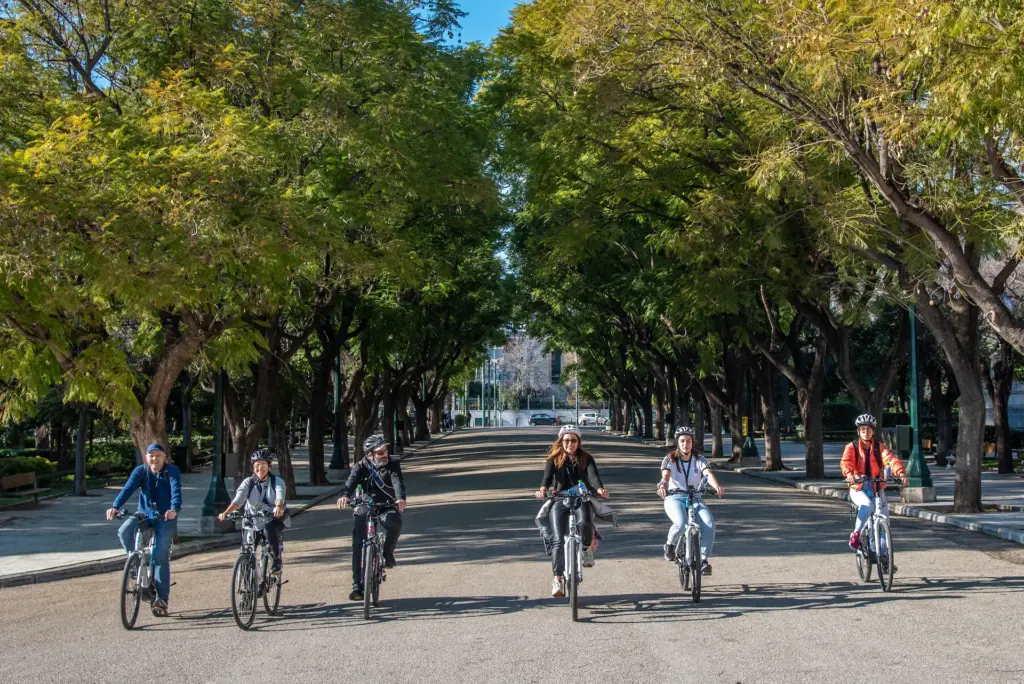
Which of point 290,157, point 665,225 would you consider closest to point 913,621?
point 290,157

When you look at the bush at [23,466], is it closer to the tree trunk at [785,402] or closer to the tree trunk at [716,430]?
the tree trunk at [716,430]

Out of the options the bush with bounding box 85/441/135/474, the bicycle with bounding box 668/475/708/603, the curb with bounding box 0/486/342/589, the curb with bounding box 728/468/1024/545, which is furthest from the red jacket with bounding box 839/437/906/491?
the bush with bounding box 85/441/135/474

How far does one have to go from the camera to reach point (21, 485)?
2620cm

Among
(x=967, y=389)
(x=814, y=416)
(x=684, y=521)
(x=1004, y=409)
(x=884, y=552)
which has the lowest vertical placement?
(x=884, y=552)

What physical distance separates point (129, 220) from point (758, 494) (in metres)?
15.9

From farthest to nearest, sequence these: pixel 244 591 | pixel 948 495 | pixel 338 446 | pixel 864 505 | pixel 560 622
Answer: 1. pixel 338 446
2. pixel 948 495
3. pixel 864 505
4. pixel 244 591
5. pixel 560 622

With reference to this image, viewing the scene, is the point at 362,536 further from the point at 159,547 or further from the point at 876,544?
the point at 876,544

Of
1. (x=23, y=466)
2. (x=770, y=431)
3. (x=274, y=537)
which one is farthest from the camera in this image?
(x=770, y=431)

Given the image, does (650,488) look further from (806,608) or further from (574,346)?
(574,346)

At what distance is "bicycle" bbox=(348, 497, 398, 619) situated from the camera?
10020 millimetres

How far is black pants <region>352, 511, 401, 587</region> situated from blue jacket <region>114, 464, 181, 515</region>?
1716 mm

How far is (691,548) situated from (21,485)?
68.1ft

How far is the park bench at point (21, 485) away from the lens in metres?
25.0

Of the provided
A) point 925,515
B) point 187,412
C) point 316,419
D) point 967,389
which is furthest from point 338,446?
point 967,389
